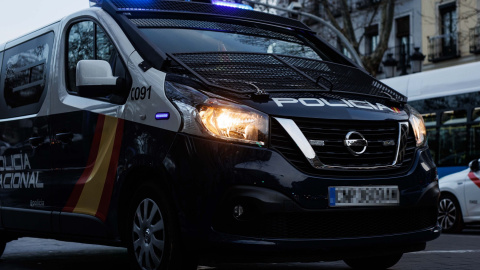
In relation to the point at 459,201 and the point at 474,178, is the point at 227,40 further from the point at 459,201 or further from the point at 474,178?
the point at 459,201

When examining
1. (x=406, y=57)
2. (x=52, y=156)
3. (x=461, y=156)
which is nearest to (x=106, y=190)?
(x=52, y=156)

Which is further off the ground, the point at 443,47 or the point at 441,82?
the point at 443,47

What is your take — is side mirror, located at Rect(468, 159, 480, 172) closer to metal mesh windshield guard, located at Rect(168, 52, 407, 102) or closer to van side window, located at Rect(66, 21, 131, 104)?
metal mesh windshield guard, located at Rect(168, 52, 407, 102)

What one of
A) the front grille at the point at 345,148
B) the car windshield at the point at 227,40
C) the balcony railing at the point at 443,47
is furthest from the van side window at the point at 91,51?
the balcony railing at the point at 443,47

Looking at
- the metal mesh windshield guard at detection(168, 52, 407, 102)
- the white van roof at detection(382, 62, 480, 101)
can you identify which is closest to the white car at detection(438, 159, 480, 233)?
the white van roof at detection(382, 62, 480, 101)

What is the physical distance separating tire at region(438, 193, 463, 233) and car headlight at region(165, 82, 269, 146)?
10.1 metres

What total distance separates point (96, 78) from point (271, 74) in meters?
1.18

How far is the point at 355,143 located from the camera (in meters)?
5.33

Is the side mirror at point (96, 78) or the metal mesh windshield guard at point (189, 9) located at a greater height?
the metal mesh windshield guard at point (189, 9)

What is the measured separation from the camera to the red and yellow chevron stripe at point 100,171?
19.3 feet

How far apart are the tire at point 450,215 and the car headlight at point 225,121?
10063mm

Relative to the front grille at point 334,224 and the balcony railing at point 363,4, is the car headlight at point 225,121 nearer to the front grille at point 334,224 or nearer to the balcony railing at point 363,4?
the front grille at point 334,224

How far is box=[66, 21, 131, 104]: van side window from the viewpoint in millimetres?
5998

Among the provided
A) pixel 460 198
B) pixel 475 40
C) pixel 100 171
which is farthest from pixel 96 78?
pixel 475 40
